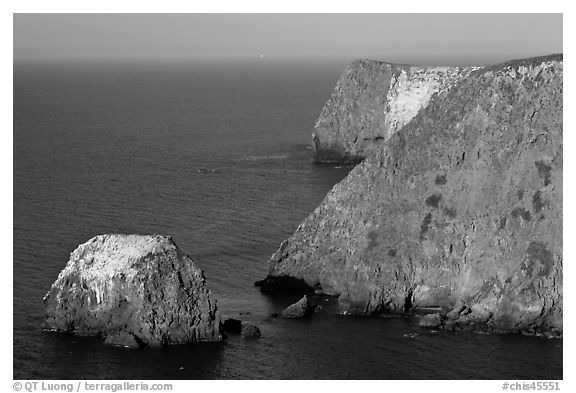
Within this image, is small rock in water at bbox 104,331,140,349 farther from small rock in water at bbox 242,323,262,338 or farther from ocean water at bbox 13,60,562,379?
small rock in water at bbox 242,323,262,338

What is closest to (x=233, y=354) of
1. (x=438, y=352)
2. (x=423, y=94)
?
(x=438, y=352)

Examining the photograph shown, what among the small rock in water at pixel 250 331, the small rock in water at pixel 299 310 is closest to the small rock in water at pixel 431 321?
the small rock in water at pixel 299 310

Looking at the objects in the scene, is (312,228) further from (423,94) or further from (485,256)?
(423,94)

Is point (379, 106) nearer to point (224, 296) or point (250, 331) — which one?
point (224, 296)

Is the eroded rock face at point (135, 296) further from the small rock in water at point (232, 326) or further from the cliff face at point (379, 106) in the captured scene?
the cliff face at point (379, 106)

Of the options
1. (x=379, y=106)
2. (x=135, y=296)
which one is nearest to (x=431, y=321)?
(x=135, y=296)
